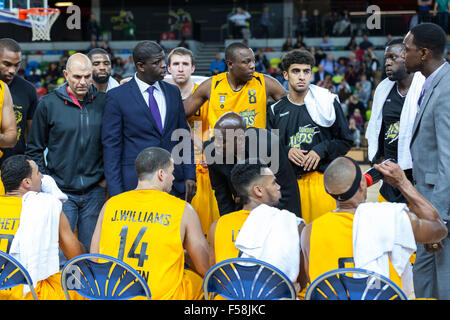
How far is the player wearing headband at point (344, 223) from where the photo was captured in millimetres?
2607

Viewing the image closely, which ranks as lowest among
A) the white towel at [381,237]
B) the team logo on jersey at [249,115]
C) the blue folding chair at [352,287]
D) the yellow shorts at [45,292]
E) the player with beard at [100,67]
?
the yellow shorts at [45,292]

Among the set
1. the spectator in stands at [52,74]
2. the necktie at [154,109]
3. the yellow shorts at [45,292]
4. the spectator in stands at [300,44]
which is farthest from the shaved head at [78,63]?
the spectator in stands at [52,74]

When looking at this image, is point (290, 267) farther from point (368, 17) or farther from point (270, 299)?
point (368, 17)

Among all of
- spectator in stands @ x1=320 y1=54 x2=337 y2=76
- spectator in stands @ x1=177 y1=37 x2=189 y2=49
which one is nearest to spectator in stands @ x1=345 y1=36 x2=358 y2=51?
spectator in stands @ x1=320 y1=54 x2=337 y2=76

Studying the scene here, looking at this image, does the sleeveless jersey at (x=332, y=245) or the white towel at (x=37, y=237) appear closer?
the sleeveless jersey at (x=332, y=245)

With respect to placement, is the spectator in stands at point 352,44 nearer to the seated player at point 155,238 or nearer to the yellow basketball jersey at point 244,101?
the yellow basketball jersey at point 244,101

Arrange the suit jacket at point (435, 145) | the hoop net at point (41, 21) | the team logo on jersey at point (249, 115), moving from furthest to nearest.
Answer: the hoop net at point (41, 21)
the team logo on jersey at point (249, 115)
the suit jacket at point (435, 145)

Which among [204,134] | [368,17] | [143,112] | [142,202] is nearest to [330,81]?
[368,17]

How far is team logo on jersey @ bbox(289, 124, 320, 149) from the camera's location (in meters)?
4.53

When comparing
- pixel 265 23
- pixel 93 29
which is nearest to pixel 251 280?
pixel 265 23

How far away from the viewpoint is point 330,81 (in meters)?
15.6

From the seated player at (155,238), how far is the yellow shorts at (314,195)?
171 cm

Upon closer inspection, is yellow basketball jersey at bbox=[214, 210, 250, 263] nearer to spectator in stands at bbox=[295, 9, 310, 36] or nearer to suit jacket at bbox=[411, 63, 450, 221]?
suit jacket at bbox=[411, 63, 450, 221]

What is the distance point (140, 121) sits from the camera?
4.12 metres
